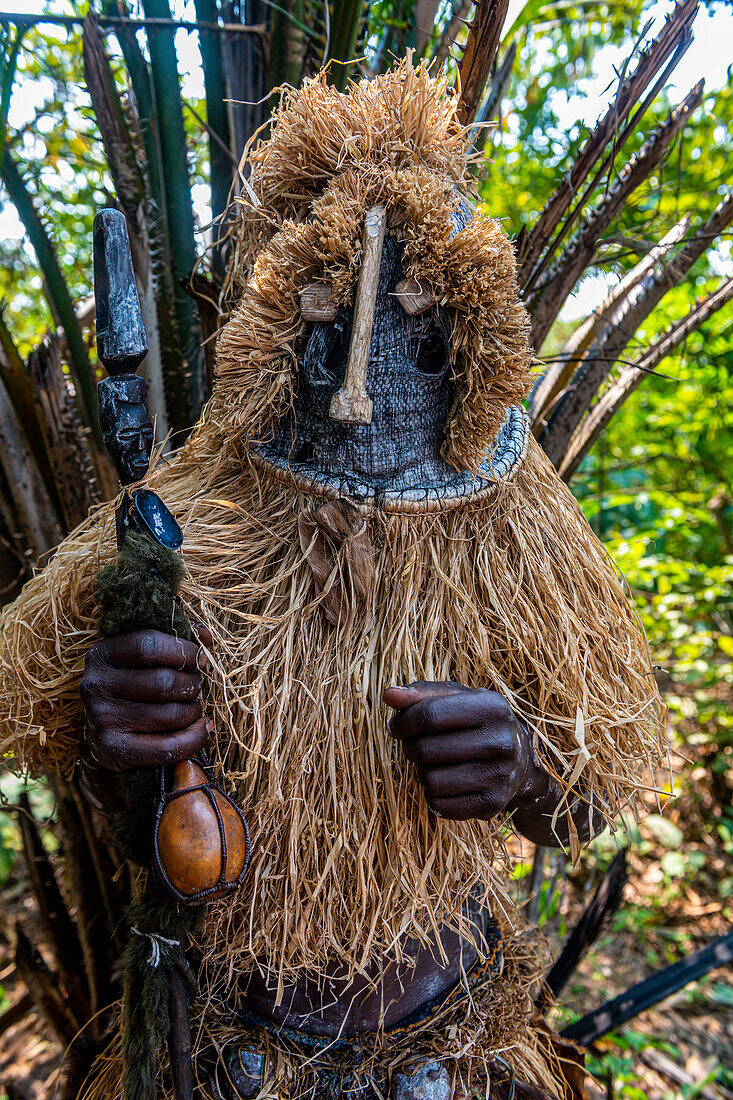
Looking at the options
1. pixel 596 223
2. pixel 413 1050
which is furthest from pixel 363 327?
pixel 413 1050

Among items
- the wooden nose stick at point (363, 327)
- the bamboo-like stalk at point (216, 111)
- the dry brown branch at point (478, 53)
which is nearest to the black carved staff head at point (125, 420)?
the wooden nose stick at point (363, 327)

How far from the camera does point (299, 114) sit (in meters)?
0.79

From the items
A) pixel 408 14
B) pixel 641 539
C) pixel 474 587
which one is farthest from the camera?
pixel 641 539

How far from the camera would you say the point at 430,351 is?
2.69 ft

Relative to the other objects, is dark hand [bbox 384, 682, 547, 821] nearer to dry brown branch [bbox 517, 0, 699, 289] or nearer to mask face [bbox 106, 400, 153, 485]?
mask face [bbox 106, 400, 153, 485]

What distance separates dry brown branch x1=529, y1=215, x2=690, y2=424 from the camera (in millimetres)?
1289

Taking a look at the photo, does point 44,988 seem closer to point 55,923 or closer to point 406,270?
point 55,923

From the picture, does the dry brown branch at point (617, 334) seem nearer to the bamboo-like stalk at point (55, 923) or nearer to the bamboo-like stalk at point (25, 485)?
the bamboo-like stalk at point (25, 485)

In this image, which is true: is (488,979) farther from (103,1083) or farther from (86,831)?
(86,831)

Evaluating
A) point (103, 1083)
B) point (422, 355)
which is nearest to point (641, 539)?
point (422, 355)

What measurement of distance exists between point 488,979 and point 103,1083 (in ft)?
1.97

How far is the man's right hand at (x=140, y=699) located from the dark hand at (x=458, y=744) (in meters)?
0.22

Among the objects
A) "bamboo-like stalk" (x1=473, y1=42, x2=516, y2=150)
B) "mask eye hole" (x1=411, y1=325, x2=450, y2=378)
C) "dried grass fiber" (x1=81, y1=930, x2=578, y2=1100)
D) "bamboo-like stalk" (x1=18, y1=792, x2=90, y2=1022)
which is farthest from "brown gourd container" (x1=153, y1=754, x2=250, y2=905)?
"bamboo-like stalk" (x1=473, y1=42, x2=516, y2=150)

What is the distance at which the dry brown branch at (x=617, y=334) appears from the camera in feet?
3.91
